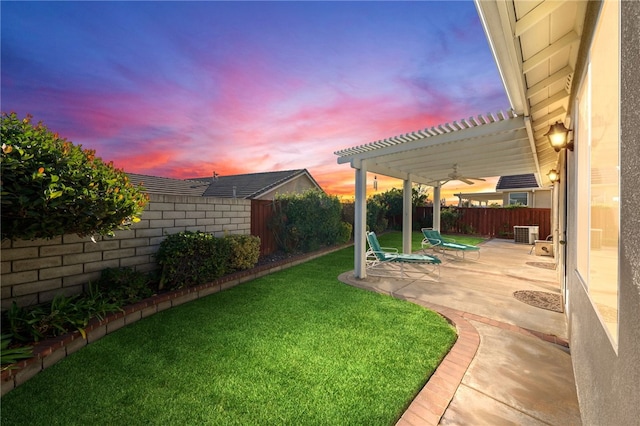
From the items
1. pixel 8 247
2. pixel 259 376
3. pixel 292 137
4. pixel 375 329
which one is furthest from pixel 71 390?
pixel 292 137

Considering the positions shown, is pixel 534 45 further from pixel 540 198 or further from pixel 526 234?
pixel 540 198

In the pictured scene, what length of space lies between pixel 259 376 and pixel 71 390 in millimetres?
1843

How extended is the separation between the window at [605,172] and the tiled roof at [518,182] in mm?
24063

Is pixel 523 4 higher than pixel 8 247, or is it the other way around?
pixel 523 4

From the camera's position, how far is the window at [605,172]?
1340 millimetres

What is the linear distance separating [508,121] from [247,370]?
5651mm

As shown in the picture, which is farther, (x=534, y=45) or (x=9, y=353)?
(x=534, y=45)

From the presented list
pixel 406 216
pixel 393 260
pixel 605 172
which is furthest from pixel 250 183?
pixel 605 172

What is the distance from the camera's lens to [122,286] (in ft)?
14.1

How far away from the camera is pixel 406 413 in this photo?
229cm

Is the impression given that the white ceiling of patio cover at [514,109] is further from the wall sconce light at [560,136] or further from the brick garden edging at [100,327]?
the brick garden edging at [100,327]

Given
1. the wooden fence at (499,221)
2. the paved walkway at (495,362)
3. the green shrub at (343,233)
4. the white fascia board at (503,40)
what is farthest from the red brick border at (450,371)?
the wooden fence at (499,221)

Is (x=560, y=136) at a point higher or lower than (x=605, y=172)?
higher

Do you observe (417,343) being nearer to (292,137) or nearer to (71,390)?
(71,390)
